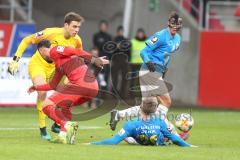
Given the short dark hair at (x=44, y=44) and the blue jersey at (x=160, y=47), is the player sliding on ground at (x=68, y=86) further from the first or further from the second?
the blue jersey at (x=160, y=47)

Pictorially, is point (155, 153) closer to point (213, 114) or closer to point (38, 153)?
point (38, 153)

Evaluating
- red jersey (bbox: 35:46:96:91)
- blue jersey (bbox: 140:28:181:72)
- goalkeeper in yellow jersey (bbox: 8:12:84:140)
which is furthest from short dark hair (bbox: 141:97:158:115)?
blue jersey (bbox: 140:28:181:72)

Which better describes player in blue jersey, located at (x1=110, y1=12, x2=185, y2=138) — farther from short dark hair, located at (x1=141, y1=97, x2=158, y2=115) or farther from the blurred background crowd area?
the blurred background crowd area

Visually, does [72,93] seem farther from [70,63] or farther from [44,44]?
[44,44]

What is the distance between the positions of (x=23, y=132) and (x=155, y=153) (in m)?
5.10

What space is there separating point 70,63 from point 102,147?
1.96 meters

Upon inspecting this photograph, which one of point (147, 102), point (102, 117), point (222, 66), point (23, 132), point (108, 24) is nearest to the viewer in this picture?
point (147, 102)

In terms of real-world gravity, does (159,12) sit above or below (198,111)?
above

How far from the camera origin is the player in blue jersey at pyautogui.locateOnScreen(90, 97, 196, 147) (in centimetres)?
1494

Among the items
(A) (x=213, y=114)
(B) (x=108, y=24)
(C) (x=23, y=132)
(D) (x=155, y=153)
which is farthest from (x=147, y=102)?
(B) (x=108, y=24)

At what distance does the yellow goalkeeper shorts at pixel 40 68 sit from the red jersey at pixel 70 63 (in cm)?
96

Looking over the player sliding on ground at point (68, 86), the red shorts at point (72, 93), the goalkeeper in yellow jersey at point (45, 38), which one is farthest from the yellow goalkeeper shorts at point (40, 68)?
the red shorts at point (72, 93)

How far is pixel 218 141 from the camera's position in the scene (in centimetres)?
1702

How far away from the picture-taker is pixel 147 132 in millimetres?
15023
